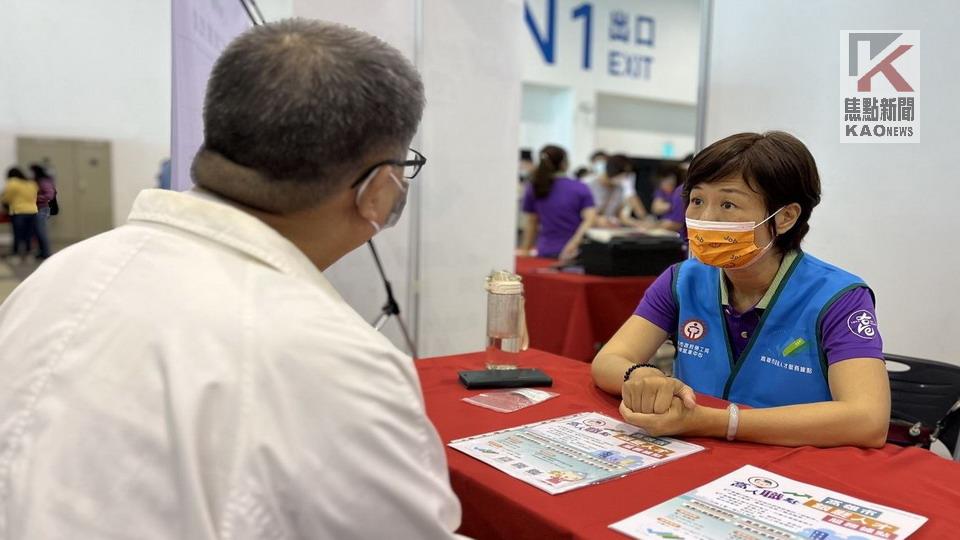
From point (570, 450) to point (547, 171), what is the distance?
13.2 ft

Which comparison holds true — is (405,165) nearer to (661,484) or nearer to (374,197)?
(374,197)

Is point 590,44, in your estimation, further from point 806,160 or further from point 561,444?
point 561,444

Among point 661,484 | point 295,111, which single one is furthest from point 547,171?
point 295,111

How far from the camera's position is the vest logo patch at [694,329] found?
5.36ft

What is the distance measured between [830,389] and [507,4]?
2669mm

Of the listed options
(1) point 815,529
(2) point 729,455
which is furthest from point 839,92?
(1) point 815,529

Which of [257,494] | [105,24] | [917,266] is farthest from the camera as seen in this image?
[105,24]

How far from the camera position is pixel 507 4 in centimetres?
348

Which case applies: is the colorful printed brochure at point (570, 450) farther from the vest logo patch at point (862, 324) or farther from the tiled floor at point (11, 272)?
the tiled floor at point (11, 272)

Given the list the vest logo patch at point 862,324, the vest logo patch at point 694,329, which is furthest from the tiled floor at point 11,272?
the vest logo patch at point 862,324

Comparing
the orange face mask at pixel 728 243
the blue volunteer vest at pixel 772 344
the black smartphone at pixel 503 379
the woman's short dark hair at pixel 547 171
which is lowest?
the black smartphone at pixel 503 379

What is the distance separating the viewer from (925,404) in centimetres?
165

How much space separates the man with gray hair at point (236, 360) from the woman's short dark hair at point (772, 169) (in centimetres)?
97

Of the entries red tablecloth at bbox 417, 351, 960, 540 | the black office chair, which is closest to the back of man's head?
red tablecloth at bbox 417, 351, 960, 540
